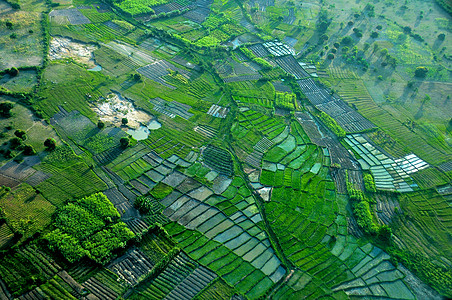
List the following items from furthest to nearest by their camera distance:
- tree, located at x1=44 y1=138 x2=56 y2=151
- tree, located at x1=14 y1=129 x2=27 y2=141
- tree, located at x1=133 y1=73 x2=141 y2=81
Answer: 1. tree, located at x1=133 y1=73 x2=141 y2=81
2. tree, located at x1=14 y1=129 x2=27 y2=141
3. tree, located at x1=44 y1=138 x2=56 y2=151

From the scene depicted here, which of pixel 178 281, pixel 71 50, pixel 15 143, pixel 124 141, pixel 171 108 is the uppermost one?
pixel 171 108

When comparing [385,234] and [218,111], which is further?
[218,111]

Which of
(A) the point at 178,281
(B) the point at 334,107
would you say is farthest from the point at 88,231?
(B) the point at 334,107

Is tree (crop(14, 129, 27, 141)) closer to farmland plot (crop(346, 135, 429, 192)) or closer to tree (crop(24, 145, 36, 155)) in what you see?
tree (crop(24, 145, 36, 155))

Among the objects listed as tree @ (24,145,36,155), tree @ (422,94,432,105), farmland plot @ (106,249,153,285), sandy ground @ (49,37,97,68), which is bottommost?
farmland plot @ (106,249,153,285)

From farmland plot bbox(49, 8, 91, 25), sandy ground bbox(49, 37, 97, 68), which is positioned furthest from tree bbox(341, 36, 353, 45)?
farmland plot bbox(49, 8, 91, 25)

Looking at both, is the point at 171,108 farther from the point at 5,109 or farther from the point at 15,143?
the point at 5,109

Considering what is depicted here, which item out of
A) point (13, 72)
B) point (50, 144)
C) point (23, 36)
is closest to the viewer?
point (50, 144)

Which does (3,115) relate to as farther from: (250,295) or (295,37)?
(295,37)
